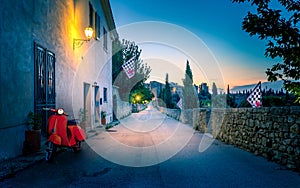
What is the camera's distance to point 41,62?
A: 28.8 ft

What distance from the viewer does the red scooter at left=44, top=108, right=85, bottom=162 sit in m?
6.68

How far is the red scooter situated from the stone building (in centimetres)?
87

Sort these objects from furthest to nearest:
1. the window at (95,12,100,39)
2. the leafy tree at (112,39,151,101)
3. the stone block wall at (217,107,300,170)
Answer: the leafy tree at (112,39,151,101) < the window at (95,12,100,39) < the stone block wall at (217,107,300,170)

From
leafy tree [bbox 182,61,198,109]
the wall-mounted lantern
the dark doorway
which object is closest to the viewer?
the dark doorway

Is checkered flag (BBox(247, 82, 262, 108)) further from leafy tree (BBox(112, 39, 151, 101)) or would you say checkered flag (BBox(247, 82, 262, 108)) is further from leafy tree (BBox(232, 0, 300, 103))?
leafy tree (BBox(112, 39, 151, 101))

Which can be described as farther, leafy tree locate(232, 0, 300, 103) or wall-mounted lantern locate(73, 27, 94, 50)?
wall-mounted lantern locate(73, 27, 94, 50)

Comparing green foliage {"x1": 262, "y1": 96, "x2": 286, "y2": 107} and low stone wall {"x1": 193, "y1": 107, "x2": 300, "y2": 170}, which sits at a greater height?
green foliage {"x1": 262, "y1": 96, "x2": 286, "y2": 107}

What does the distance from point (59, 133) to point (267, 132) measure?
5.18 meters

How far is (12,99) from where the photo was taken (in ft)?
22.2

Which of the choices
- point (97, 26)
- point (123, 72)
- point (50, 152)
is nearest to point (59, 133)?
point (50, 152)

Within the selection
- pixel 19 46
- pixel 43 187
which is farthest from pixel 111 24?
pixel 43 187

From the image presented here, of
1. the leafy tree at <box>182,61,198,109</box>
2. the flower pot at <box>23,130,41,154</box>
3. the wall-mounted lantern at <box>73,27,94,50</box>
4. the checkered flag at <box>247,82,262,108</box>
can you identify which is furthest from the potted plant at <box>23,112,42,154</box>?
the leafy tree at <box>182,61,198,109</box>

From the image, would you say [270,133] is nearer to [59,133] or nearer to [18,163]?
[59,133]

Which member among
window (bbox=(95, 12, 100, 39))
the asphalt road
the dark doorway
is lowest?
the asphalt road
